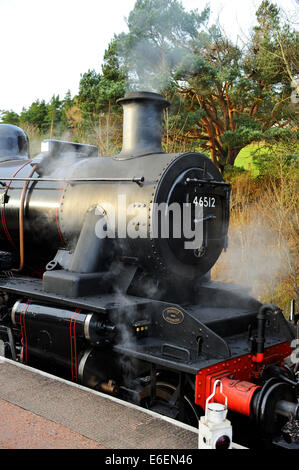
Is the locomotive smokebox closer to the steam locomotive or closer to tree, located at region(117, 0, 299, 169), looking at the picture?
the steam locomotive

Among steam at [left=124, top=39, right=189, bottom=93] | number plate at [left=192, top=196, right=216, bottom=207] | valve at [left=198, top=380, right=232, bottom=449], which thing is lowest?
valve at [left=198, top=380, right=232, bottom=449]

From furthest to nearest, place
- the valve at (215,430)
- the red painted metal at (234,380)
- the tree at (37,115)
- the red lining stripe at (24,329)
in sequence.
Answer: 1. the tree at (37,115)
2. the red lining stripe at (24,329)
3. the red painted metal at (234,380)
4. the valve at (215,430)

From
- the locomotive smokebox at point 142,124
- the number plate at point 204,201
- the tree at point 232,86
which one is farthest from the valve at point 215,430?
the tree at point 232,86

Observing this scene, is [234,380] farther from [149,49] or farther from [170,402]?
[149,49]

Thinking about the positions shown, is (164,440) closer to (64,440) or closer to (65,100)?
(64,440)

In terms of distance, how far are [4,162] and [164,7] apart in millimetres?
3431

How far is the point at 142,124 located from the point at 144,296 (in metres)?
1.66

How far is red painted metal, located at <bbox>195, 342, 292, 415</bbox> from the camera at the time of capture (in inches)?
122

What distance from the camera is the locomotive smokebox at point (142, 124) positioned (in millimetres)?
4414

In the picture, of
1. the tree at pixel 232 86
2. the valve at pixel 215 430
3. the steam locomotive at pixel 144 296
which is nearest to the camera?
the valve at pixel 215 430

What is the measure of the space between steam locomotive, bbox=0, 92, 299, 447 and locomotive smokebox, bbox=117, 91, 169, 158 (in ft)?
0.04

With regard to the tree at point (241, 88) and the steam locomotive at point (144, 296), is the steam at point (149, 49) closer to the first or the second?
the steam locomotive at point (144, 296)

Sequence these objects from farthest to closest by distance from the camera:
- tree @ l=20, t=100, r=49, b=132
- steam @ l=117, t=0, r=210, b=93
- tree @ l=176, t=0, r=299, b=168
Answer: tree @ l=20, t=100, r=49, b=132, tree @ l=176, t=0, r=299, b=168, steam @ l=117, t=0, r=210, b=93

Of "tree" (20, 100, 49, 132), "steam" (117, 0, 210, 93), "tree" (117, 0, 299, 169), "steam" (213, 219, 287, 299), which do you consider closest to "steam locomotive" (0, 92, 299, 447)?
"steam" (117, 0, 210, 93)
